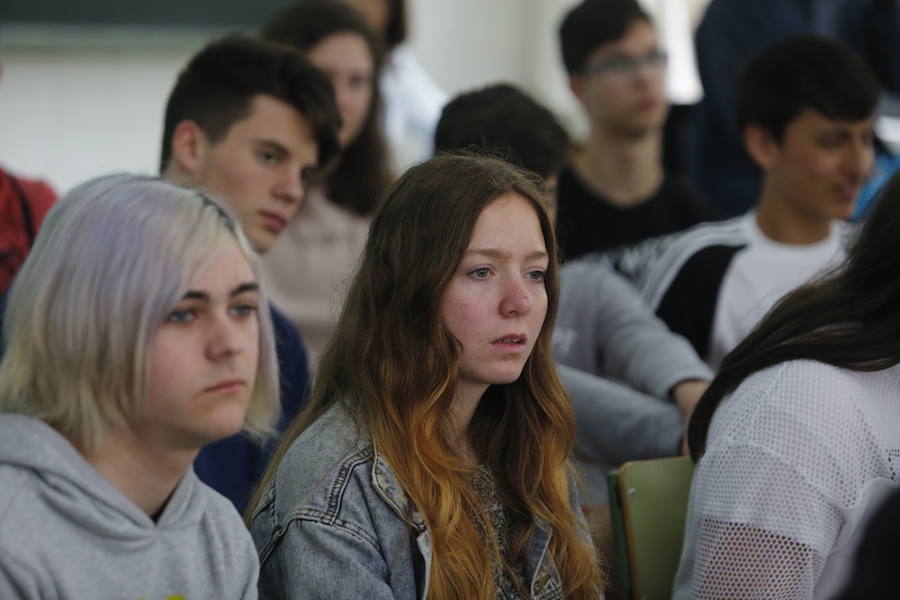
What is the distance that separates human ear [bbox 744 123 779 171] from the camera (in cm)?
318

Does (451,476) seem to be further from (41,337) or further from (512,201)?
(41,337)

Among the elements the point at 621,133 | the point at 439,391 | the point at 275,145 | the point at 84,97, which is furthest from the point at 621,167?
the point at 84,97

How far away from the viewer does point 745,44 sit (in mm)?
4070

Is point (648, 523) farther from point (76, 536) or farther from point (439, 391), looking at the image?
point (76, 536)

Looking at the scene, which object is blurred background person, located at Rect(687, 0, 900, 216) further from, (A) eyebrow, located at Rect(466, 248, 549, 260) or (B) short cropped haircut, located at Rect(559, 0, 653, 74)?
(A) eyebrow, located at Rect(466, 248, 549, 260)

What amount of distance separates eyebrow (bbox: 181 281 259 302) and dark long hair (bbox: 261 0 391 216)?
1814mm

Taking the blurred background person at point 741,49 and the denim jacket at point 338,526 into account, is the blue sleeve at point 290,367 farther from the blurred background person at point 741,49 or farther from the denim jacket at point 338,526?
the blurred background person at point 741,49

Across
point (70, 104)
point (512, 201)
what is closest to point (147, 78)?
point (70, 104)

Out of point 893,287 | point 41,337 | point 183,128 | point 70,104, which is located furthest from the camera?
point 70,104

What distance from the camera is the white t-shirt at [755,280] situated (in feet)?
9.80

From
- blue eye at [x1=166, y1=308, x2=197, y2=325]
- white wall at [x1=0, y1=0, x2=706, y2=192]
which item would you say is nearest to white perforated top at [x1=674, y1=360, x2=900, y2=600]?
blue eye at [x1=166, y1=308, x2=197, y2=325]

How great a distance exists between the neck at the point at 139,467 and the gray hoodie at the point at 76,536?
3cm

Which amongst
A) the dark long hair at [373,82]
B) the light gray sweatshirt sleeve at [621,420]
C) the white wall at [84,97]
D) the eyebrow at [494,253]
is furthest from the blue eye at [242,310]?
the white wall at [84,97]

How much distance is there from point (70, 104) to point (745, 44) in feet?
12.2
